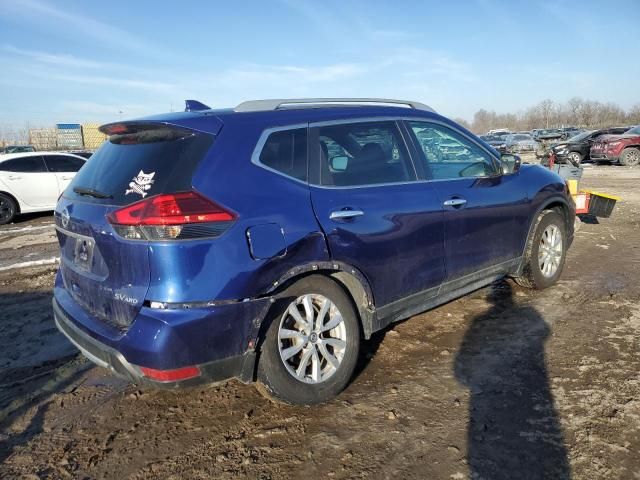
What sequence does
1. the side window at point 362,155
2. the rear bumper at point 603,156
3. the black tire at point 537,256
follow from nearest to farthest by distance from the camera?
the side window at point 362,155
the black tire at point 537,256
the rear bumper at point 603,156

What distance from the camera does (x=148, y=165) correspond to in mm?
2727

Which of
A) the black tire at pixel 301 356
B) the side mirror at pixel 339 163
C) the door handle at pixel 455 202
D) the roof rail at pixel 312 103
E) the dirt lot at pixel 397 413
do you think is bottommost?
the dirt lot at pixel 397 413

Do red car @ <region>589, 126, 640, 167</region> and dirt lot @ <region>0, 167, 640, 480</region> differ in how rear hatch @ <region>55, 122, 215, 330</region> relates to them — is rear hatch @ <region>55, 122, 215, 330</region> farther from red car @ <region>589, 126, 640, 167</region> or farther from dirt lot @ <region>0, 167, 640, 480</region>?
red car @ <region>589, 126, 640, 167</region>

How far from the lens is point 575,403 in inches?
116

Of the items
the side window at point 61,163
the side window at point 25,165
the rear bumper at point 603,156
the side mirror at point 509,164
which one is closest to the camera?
the side mirror at point 509,164

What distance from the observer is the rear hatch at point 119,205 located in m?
2.54

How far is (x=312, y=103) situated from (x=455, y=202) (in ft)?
4.29

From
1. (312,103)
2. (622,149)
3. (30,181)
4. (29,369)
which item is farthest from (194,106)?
(622,149)

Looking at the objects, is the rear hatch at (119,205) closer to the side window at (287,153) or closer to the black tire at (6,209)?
the side window at (287,153)

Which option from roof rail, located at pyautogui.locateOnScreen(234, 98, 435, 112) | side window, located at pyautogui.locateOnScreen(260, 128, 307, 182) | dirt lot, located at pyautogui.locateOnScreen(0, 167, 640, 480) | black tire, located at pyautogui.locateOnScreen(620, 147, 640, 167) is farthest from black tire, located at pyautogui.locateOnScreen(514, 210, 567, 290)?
black tire, located at pyautogui.locateOnScreen(620, 147, 640, 167)

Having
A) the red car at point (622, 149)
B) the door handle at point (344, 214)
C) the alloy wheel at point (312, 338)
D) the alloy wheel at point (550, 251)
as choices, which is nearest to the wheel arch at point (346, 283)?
the alloy wheel at point (312, 338)

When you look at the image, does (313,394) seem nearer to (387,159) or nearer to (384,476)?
(384,476)

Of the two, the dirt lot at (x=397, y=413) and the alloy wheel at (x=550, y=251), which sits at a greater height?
the alloy wheel at (x=550, y=251)

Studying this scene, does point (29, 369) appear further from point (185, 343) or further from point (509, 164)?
point (509, 164)
